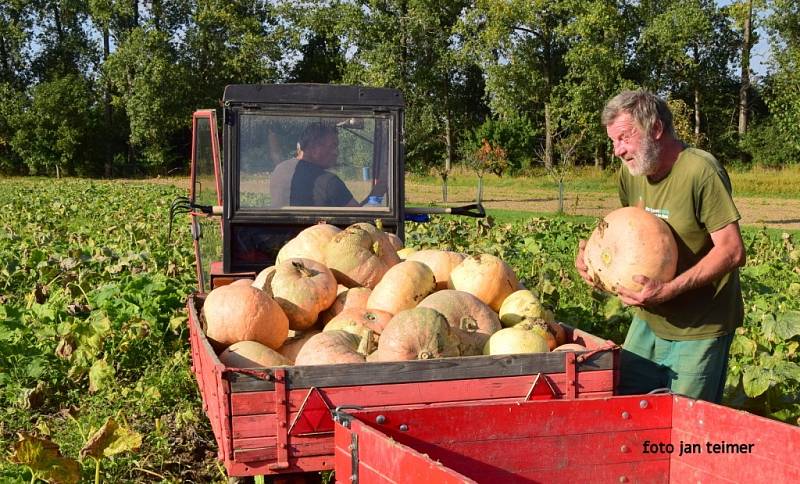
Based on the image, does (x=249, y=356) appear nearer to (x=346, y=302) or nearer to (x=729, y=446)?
(x=346, y=302)

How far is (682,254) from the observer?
4.03 m

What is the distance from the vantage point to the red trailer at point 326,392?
3244mm

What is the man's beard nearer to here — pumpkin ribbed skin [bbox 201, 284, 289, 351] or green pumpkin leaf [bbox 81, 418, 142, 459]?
pumpkin ribbed skin [bbox 201, 284, 289, 351]

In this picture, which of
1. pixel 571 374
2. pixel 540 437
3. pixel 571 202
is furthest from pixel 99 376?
pixel 571 202

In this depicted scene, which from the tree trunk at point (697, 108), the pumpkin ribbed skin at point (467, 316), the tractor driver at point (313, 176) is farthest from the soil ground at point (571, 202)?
the pumpkin ribbed skin at point (467, 316)

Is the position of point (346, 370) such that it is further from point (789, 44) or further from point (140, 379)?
point (789, 44)

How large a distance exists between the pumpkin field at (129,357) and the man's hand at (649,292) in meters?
1.38

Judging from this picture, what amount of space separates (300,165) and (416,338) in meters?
2.91

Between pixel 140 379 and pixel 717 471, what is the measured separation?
13.7ft

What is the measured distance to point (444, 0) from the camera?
170ft

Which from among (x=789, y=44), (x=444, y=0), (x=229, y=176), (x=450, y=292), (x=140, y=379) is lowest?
(x=140, y=379)

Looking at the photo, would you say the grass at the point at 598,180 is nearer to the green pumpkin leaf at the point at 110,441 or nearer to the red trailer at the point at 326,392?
the red trailer at the point at 326,392

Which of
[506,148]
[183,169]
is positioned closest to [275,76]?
[183,169]

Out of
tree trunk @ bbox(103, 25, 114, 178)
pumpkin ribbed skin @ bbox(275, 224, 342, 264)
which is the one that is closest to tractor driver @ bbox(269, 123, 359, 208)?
pumpkin ribbed skin @ bbox(275, 224, 342, 264)
